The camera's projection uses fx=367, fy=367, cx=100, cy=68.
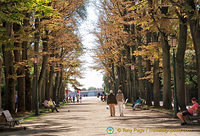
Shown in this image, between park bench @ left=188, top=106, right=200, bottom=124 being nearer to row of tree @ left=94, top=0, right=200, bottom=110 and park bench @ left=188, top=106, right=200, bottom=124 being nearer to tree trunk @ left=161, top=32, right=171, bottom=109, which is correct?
row of tree @ left=94, top=0, right=200, bottom=110

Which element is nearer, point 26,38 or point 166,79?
point 26,38

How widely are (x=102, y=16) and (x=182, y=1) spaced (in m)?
29.1

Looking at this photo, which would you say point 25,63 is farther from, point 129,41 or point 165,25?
point 129,41

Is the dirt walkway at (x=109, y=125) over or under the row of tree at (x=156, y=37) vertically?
under

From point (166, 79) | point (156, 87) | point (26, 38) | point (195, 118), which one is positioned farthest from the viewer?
point (156, 87)

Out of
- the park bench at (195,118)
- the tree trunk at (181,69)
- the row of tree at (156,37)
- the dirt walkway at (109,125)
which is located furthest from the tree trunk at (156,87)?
the park bench at (195,118)

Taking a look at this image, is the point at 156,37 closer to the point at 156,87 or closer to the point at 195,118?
the point at 156,87

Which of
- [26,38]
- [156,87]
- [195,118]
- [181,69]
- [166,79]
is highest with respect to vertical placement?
[26,38]

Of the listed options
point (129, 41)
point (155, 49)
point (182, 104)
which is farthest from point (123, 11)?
point (182, 104)

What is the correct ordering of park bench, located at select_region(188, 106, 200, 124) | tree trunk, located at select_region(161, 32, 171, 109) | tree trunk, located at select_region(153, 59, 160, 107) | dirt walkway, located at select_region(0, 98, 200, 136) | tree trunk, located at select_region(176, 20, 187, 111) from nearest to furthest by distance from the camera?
dirt walkway, located at select_region(0, 98, 200, 136)
park bench, located at select_region(188, 106, 200, 124)
tree trunk, located at select_region(176, 20, 187, 111)
tree trunk, located at select_region(161, 32, 171, 109)
tree trunk, located at select_region(153, 59, 160, 107)

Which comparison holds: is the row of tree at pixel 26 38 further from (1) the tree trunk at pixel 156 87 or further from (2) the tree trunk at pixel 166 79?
(1) the tree trunk at pixel 156 87

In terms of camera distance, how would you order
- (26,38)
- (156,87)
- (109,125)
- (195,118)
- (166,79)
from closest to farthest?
(195,118) → (109,125) → (26,38) → (166,79) → (156,87)

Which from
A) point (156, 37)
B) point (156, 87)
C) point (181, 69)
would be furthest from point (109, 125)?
point (156, 37)

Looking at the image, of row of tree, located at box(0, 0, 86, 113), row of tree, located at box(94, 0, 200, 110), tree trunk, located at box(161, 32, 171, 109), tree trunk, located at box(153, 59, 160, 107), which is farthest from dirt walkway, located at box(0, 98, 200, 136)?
tree trunk, located at box(153, 59, 160, 107)
